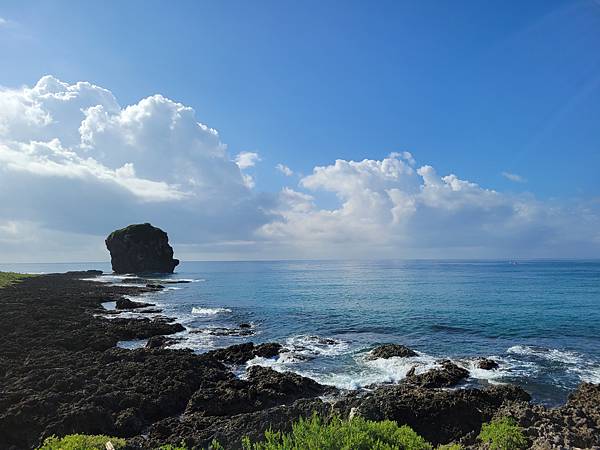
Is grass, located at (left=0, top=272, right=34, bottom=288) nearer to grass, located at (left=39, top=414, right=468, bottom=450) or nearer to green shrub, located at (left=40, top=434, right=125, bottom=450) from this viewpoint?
green shrub, located at (left=40, top=434, right=125, bottom=450)

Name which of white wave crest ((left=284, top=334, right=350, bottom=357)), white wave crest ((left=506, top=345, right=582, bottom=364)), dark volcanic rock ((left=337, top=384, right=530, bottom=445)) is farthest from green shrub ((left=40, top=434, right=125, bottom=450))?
white wave crest ((left=506, top=345, right=582, bottom=364))

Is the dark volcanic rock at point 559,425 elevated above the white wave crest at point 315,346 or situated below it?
above

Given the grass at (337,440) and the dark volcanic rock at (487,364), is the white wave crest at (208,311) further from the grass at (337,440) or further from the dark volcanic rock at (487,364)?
the grass at (337,440)

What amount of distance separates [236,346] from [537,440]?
23888 mm

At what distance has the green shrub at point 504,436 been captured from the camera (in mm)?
11630

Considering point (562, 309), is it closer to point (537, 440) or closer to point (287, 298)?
point (287, 298)

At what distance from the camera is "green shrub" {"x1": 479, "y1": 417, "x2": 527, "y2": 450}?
458 inches

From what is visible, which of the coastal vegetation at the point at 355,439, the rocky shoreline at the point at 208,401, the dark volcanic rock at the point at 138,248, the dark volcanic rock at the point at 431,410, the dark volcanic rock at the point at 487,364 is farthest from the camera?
the dark volcanic rock at the point at 138,248

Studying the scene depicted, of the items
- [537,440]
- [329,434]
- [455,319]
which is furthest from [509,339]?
[329,434]

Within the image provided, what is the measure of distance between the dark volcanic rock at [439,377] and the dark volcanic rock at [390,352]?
4554mm

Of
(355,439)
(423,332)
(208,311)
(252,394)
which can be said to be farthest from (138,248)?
(355,439)

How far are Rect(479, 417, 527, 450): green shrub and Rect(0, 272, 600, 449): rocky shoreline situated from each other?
36cm

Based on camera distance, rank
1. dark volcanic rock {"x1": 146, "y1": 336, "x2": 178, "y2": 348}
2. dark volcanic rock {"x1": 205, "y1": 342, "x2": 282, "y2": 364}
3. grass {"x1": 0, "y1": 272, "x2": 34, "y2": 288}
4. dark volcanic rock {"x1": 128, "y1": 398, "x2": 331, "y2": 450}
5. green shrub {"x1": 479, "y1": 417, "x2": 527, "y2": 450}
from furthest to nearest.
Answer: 1. grass {"x1": 0, "y1": 272, "x2": 34, "y2": 288}
2. dark volcanic rock {"x1": 146, "y1": 336, "x2": 178, "y2": 348}
3. dark volcanic rock {"x1": 205, "y1": 342, "x2": 282, "y2": 364}
4. dark volcanic rock {"x1": 128, "y1": 398, "x2": 331, "y2": 450}
5. green shrub {"x1": 479, "y1": 417, "x2": 527, "y2": 450}

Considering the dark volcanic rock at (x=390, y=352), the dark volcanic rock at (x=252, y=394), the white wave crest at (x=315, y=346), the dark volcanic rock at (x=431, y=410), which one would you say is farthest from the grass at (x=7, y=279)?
the dark volcanic rock at (x=431, y=410)
